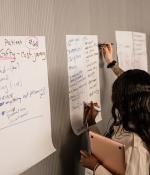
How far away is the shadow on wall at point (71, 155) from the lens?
1.75 meters

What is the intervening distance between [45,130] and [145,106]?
1.60 feet

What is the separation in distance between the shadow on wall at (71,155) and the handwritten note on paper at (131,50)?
778mm

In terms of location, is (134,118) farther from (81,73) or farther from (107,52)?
(107,52)

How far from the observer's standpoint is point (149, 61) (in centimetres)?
297

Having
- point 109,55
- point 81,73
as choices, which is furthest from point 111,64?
point 81,73

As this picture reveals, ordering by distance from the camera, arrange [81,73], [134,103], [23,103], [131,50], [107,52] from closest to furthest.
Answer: [23,103] < [134,103] < [81,73] < [107,52] < [131,50]

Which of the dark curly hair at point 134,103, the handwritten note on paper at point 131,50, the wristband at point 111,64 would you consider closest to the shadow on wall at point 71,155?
the dark curly hair at point 134,103

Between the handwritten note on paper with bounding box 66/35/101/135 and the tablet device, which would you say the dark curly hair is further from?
the handwritten note on paper with bounding box 66/35/101/135

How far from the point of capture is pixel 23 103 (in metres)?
1.33

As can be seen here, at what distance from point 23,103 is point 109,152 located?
19.8 inches

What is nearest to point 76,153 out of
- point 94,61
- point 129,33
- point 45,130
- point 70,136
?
point 70,136

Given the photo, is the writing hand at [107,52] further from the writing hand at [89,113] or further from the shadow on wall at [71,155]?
the shadow on wall at [71,155]

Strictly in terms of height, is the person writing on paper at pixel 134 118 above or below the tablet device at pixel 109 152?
above

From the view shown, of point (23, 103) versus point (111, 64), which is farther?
point (111, 64)
